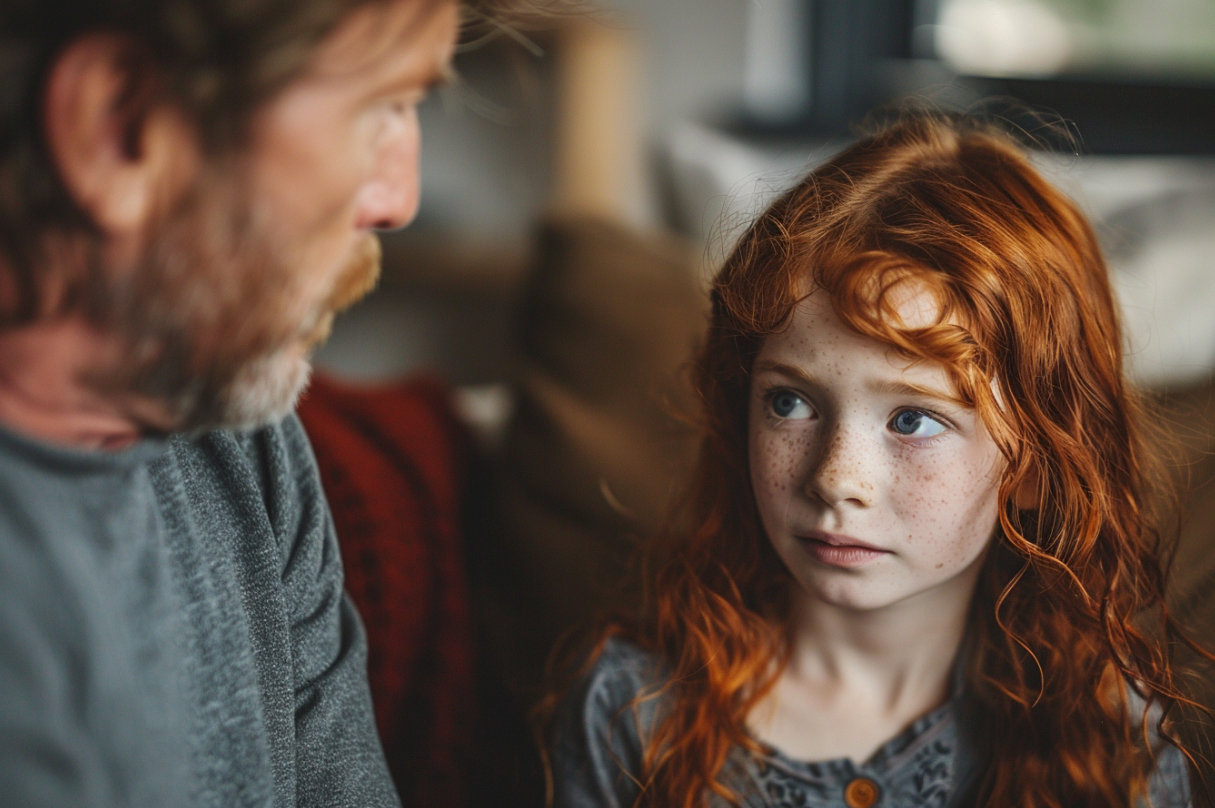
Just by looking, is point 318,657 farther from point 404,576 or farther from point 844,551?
point 844,551

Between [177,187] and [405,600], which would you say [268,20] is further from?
[405,600]

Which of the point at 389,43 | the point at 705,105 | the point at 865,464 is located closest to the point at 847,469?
the point at 865,464

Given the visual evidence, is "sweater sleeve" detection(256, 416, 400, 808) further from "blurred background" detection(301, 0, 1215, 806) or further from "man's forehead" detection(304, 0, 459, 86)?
"man's forehead" detection(304, 0, 459, 86)

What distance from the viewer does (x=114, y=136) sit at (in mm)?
443

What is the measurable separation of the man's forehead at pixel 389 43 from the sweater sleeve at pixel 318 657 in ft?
1.02

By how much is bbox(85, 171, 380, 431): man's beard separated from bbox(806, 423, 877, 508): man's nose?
331mm

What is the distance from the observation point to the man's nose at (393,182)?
1.72 ft

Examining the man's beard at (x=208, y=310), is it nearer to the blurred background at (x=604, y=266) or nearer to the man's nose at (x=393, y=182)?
the man's nose at (x=393, y=182)

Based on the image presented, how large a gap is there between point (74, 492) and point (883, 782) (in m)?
0.59

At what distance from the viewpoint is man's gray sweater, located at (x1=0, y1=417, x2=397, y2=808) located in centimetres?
43

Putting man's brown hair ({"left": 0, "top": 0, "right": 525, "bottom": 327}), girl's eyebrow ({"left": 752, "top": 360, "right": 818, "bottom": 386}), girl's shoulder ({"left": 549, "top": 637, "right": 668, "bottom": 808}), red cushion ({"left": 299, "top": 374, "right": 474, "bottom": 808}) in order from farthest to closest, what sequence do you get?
red cushion ({"left": 299, "top": 374, "right": 474, "bottom": 808})
girl's shoulder ({"left": 549, "top": 637, "right": 668, "bottom": 808})
girl's eyebrow ({"left": 752, "top": 360, "right": 818, "bottom": 386})
man's brown hair ({"left": 0, "top": 0, "right": 525, "bottom": 327})

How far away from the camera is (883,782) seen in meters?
0.72

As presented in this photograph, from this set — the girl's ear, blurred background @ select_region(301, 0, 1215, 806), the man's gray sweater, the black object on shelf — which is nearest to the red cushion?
blurred background @ select_region(301, 0, 1215, 806)

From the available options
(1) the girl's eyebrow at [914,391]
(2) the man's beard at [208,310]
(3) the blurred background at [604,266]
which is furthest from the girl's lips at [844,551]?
(2) the man's beard at [208,310]
